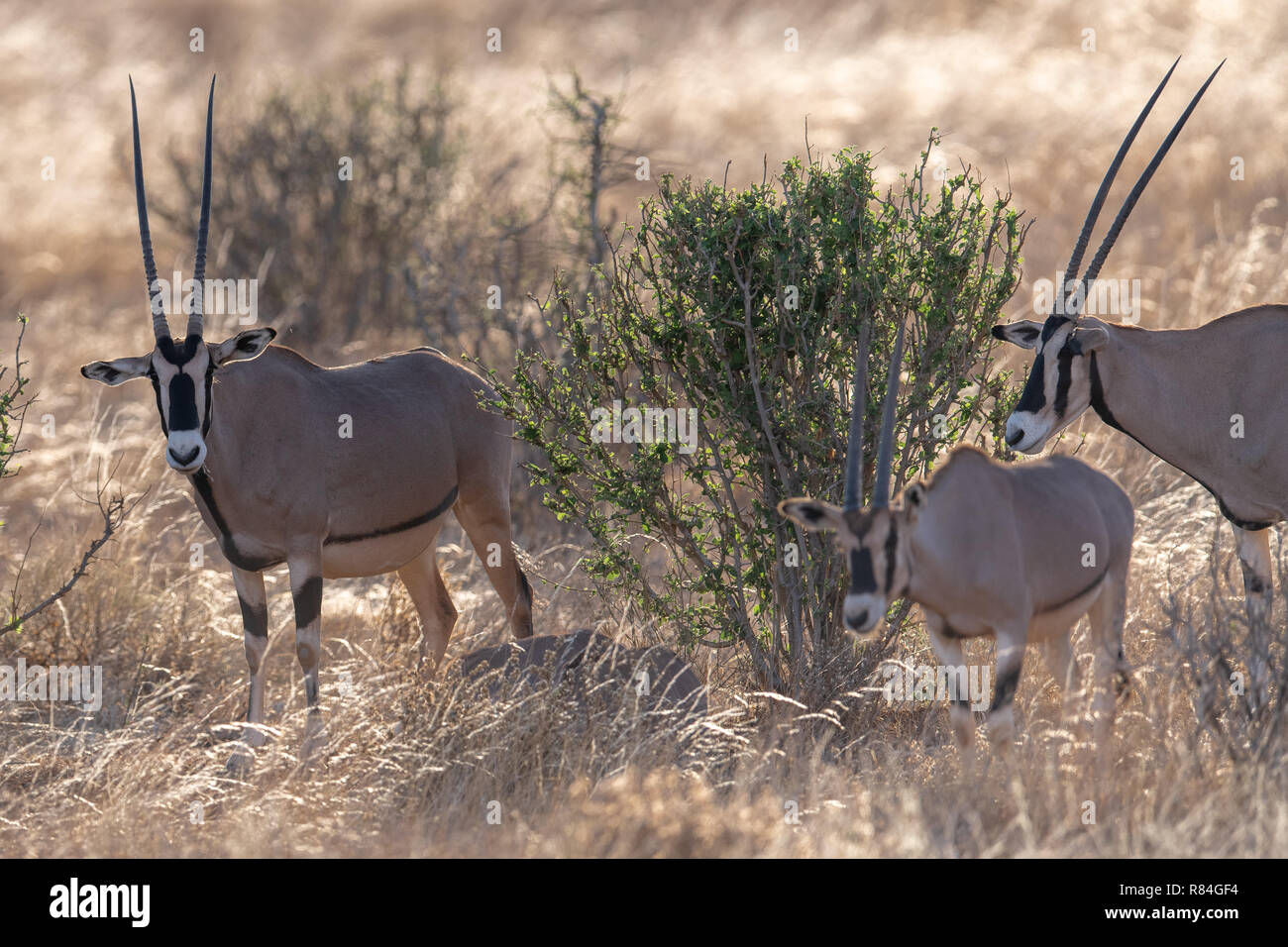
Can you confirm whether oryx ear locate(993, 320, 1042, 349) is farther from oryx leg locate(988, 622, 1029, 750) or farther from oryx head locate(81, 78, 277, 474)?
oryx head locate(81, 78, 277, 474)

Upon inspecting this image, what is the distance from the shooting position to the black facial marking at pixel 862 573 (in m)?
4.66

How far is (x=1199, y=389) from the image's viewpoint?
673 centimetres

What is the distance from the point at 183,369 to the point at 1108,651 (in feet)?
13.4

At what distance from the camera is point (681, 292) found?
6.64m

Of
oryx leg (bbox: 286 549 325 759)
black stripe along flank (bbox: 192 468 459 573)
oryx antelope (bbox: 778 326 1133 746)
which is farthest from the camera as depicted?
oryx leg (bbox: 286 549 325 759)

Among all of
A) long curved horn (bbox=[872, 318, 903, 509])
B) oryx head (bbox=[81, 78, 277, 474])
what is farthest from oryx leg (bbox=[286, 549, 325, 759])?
long curved horn (bbox=[872, 318, 903, 509])

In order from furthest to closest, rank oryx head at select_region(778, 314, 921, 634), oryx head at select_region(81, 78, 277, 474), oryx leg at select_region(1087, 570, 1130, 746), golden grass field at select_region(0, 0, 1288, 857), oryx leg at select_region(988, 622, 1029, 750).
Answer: oryx head at select_region(81, 78, 277, 474) → oryx leg at select_region(1087, 570, 1130, 746) → golden grass field at select_region(0, 0, 1288, 857) → oryx leg at select_region(988, 622, 1029, 750) → oryx head at select_region(778, 314, 921, 634)

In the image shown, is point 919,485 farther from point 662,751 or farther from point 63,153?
point 63,153


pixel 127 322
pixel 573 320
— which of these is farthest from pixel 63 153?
pixel 573 320

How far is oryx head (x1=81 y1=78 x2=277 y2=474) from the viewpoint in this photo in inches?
246

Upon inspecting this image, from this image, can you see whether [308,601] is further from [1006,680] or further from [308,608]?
[1006,680]

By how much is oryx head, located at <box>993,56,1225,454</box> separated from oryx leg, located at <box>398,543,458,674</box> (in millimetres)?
3382

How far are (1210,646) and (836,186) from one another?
8.36 feet

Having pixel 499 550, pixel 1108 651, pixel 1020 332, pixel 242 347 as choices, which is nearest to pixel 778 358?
pixel 1020 332
